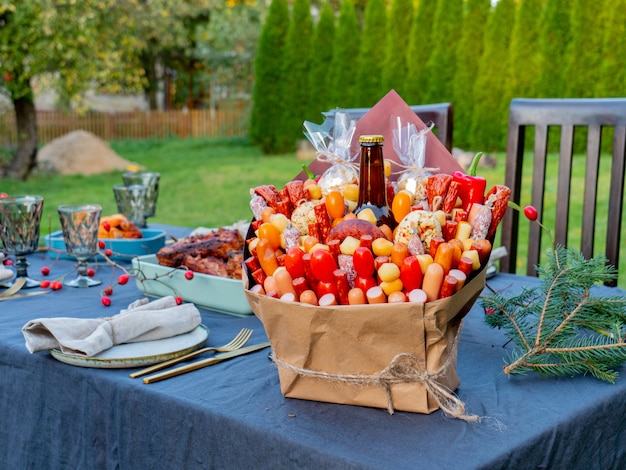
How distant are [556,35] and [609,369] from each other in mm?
8755

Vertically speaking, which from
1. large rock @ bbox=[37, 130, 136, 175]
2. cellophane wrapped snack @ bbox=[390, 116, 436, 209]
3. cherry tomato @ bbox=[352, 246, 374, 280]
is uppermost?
cellophane wrapped snack @ bbox=[390, 116, 436, 209]

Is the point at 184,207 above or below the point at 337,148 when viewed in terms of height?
below

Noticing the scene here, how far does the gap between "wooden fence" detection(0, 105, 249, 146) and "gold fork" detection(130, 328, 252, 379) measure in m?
11.8

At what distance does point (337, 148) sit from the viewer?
47.7 inches

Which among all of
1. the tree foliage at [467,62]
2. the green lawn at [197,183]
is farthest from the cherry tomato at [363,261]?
the tree foliage at [467,62]

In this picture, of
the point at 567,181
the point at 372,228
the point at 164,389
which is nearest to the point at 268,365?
the point at 164,389

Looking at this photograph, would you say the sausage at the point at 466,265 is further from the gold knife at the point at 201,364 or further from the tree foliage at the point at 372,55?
the tree foliage at the point at 372,55

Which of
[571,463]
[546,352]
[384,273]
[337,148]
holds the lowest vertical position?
[571,463]

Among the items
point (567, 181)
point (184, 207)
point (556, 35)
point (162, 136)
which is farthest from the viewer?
point (162, 136)

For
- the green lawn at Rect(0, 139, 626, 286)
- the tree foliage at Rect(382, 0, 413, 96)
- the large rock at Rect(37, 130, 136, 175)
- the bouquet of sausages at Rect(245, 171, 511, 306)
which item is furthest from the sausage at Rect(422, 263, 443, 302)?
the tree foliage at Rect(382, 0, 413, 96)

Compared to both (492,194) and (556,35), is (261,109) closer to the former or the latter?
(556,35)

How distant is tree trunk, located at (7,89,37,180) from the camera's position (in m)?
8.75

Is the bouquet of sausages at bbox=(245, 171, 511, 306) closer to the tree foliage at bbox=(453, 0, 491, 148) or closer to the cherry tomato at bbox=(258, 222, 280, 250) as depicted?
the cherry tomato at bbox=(258, 222, 280, 250)

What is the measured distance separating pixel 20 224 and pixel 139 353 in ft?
2.10
